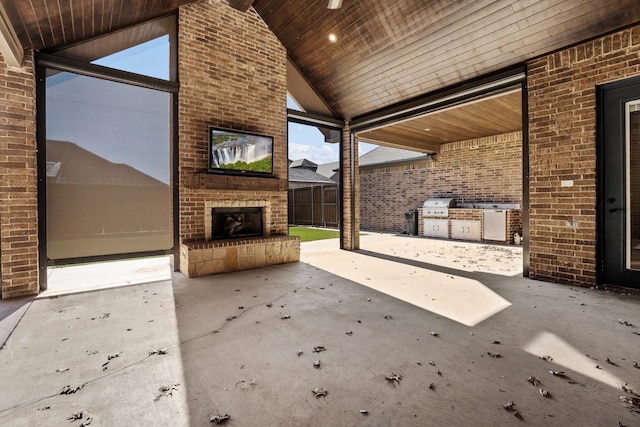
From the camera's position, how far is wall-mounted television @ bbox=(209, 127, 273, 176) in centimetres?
482

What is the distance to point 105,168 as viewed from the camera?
13.9 feet

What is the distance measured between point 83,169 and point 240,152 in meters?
2.20

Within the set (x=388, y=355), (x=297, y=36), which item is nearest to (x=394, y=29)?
(x=297, y=36)

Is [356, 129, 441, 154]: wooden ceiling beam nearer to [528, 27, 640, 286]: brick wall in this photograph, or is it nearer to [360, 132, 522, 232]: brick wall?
[360, 132, 522, 232]: brick wall

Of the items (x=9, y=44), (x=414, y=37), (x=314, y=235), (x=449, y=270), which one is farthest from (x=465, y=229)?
(x=9, y=44)

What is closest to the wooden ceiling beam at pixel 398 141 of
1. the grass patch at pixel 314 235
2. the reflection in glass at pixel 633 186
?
the grass patch at pixel 314 235

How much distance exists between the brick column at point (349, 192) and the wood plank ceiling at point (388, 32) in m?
0.69

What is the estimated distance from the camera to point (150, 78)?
445cm

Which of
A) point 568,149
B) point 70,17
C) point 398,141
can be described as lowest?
point 568,149

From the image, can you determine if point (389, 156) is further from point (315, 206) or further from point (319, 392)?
point (319, 392)

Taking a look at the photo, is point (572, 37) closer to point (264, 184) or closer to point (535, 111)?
point (535, 111)

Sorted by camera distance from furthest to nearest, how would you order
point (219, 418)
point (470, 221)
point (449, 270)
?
point (470, 221), point (449, 270), point (219, 418)

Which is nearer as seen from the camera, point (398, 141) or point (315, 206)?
point (398, 141)

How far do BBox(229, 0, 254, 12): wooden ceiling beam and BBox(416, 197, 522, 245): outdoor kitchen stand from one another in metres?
7.44
